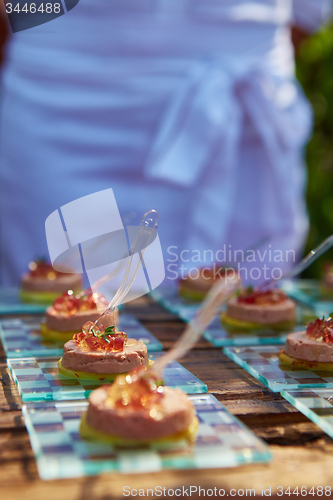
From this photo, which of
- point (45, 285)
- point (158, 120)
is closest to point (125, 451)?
point (45, 285)

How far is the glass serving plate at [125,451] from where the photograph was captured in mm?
824

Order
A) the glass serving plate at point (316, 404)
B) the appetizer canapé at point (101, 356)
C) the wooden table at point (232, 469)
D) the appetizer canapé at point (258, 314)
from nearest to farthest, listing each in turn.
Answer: the wooden table at point (232, 469), the glass serving plate at point (316, 404), the appetizer canapé at point (101, 356), the appetizer canapé at point (258, 314)

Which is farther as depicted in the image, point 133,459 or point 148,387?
point 148,387

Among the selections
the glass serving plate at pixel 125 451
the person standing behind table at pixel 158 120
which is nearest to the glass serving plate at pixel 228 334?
the glass serving plate at pixel 125 451

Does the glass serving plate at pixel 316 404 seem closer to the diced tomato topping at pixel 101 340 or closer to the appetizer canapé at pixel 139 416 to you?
the appetizer canapé at pixel 139 416

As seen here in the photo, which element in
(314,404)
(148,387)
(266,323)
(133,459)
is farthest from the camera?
(266,323)

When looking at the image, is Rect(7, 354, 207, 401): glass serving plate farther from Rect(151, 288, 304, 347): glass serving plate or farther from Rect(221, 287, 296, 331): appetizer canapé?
Rect(221, 287, 296, 331): appetizer canapé

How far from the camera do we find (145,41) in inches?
111

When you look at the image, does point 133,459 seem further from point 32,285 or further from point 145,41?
point 145,41

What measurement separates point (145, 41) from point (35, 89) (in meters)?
0.55

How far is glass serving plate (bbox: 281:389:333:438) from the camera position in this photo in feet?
3.37

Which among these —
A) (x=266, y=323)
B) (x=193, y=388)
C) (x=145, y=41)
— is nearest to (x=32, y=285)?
(x=266, y=323)

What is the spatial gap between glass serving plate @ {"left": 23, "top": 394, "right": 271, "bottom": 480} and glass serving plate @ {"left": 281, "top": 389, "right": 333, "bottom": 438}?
15 cm

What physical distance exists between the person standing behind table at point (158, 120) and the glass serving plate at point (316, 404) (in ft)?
5.28
